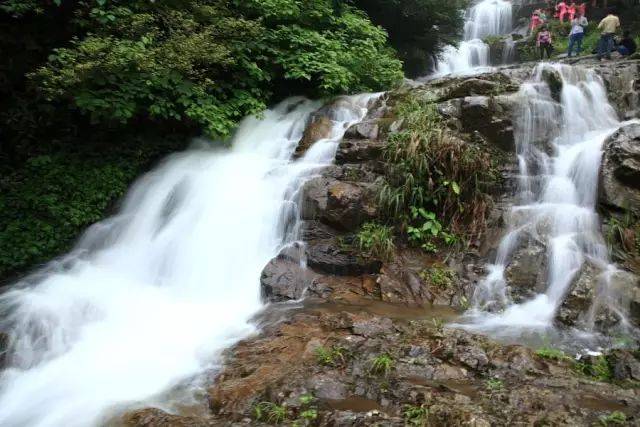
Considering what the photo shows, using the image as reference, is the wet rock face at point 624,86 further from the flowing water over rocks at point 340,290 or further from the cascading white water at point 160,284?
the cascading white water at point 160,284

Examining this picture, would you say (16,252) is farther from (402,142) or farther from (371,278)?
(402,142)

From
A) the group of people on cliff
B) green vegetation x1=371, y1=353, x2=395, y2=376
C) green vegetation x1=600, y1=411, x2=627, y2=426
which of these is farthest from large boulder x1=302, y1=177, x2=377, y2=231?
the group of people on cliff

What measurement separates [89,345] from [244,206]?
2880 millimetres

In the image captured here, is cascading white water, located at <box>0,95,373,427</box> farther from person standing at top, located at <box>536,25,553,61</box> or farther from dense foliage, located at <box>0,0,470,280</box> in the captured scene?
person standing at top, located at <box>536,25,553,61</box>

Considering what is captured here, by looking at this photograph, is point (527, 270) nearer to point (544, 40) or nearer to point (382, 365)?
point (382, 365)

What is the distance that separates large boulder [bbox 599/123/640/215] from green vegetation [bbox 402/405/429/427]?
417cm

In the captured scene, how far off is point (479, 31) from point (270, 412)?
20.8m

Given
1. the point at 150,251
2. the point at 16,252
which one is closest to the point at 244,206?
the point at 150,251

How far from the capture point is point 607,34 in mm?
11664

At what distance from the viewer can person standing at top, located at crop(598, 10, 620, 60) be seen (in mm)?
11469

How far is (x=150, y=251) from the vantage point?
6.63 metres

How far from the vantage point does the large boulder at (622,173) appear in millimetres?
5508

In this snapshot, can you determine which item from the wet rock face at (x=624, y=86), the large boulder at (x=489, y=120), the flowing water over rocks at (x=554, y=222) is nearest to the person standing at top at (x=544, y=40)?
the wet rock face at (x=624, y=86)

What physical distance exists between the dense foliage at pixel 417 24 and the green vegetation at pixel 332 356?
10.7 meters
